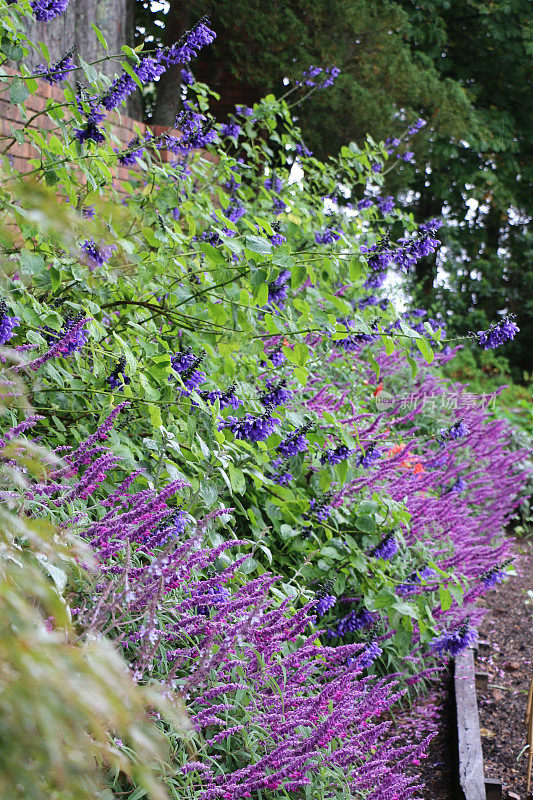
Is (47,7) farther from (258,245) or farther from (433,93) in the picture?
(433,93)

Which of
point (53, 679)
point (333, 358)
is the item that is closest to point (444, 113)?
point (333, 358)

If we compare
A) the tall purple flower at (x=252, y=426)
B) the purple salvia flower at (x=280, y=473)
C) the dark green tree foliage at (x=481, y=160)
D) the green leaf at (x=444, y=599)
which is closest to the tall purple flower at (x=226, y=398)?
the tall purple flower at (x=252, y=426)

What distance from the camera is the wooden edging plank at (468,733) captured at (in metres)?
2.53

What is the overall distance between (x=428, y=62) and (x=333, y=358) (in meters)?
6.81

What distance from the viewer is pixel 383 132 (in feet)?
27.7

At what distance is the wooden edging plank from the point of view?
2.53 metres

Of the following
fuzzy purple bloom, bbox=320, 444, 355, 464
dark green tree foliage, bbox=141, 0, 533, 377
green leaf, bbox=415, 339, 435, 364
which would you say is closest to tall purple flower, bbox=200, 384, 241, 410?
fuzzy purple bloom, bbox=320, 444, 355, 464

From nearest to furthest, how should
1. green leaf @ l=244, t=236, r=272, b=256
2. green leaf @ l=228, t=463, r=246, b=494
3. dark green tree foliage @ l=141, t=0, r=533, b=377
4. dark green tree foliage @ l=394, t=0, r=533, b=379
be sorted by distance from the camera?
green leaf @ l=244, t=236, r=272, b=256 → green leaf @ l=228, t=463, r=246, b=494 → dark green tree foliage @ l=141, t=0, r=533, b=377 → dark green tree foliage @ l=394, t=0, r=533, b=379

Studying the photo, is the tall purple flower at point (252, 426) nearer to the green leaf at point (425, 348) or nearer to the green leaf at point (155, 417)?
the green leaf at point (155, 417)

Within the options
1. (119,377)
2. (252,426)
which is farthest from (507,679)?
(119,377)

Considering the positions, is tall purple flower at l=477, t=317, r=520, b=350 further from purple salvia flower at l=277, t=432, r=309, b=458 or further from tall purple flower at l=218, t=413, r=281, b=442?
tall purple flower at l=218, t=413, r=281, b=442

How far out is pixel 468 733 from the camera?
9.39 ft

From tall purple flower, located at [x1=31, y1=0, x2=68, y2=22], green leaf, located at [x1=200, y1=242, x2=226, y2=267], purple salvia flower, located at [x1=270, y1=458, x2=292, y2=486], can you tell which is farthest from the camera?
purple salvia flower, located at [x1=270, y1=458, x2=292, y2=486]

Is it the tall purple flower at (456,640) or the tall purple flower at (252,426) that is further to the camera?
the tall purple flower at (456,640)
